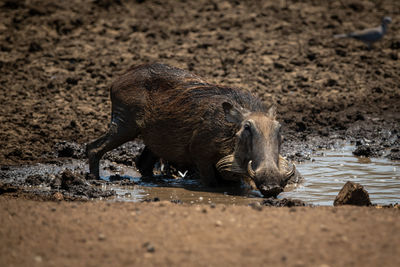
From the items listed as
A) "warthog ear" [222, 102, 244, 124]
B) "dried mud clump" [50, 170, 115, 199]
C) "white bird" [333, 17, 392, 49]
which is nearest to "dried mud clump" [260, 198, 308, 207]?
"warthog ear" [222, 102, 244, 124]

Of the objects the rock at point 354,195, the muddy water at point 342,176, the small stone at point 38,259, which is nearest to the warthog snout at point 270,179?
the muddy water at point 342,176

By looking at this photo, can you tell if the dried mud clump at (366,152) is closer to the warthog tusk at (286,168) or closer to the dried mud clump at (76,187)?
the warthog tusk at (286,168)

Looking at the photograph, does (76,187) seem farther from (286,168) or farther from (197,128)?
(286,168)

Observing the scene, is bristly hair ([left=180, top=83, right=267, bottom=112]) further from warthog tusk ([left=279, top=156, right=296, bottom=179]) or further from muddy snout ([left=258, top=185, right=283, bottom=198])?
muddy snout ([left=258, top=185, right=283, bottom=198])

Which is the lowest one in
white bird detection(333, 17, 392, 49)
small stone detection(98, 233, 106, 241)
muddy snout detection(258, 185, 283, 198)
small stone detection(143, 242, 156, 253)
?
small stone detection(143, 242, 156, 253)

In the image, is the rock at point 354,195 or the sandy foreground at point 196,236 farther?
the rock at point 354,195

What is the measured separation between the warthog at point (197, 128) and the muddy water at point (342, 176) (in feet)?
1.36

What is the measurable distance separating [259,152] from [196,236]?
217 cm

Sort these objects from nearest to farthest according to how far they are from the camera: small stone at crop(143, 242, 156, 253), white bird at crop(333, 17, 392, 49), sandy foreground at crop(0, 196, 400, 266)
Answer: sandy foreground at crop(0, 196, 400, 266)
small stone at crop(143, 242, 156, 253)
white bird at crop(333, 17, 392, 49)

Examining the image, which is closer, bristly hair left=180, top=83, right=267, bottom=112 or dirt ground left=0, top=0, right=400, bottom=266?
dirt ground left=0, top=0, right=400, bottom=266

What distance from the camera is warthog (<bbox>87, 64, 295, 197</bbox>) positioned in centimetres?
618

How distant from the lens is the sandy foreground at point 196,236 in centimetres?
364

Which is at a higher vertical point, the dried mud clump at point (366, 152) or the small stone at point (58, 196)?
the dried mud clump at point (366, 152)

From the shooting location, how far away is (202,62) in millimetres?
11656
